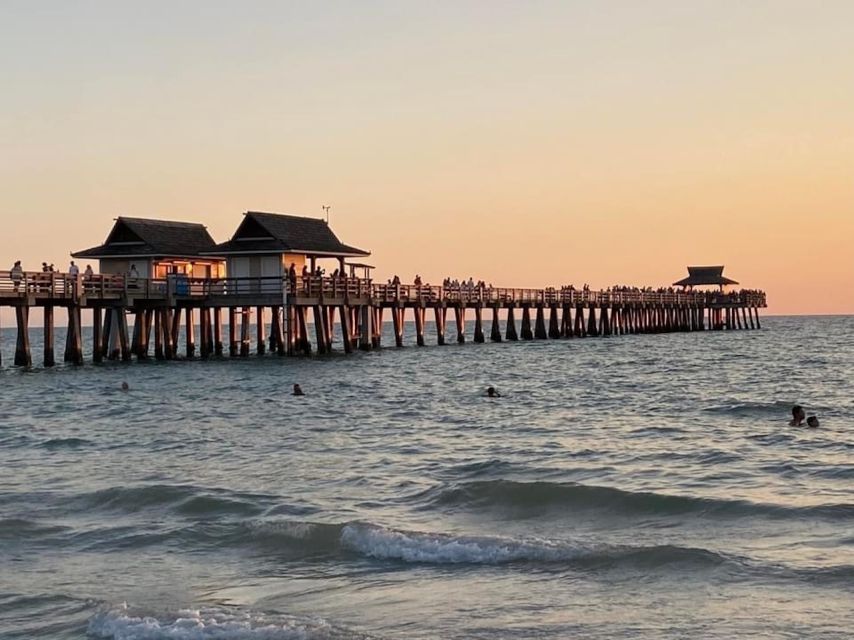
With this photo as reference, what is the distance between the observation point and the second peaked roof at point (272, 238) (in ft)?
155

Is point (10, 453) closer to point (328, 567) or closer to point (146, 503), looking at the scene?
point (146, 503)

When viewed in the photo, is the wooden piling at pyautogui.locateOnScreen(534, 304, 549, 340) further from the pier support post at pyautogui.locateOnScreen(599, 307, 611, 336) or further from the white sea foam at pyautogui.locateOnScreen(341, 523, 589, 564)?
the white sea foam at pyautogui.locateOnScreen(341, 523, 589, 564)

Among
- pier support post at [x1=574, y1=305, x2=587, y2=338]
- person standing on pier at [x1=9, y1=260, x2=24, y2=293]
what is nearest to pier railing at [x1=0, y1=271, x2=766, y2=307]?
person standing on pier at [x1=9, y1=260, x2=24, y2=293]

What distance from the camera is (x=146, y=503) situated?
15266 mm

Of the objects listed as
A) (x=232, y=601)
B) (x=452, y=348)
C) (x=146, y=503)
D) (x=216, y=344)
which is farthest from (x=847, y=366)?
(x=232, y=601)

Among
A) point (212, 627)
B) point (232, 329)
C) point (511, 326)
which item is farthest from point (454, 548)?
point (511, 326)

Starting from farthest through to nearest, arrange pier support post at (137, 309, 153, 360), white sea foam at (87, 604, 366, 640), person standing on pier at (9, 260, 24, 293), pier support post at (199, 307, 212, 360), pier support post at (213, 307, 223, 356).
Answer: pier support post at (213, 307, 223, 356), pier support post at (199, 307, 212, 360), pier support post at (137, 309, 153, 360), person standing on pier at (9, 260, 24, 293), white sea foam at (87, 604, 366, 640)

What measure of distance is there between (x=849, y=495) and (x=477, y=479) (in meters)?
5.04

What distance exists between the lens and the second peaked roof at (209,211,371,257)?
4709 cm

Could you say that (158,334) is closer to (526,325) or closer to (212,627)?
(526,325)

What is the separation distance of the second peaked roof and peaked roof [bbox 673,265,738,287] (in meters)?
54.6

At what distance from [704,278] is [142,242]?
61.0 metres

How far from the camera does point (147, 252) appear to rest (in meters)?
48.3

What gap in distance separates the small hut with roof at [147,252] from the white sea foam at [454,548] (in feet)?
122
